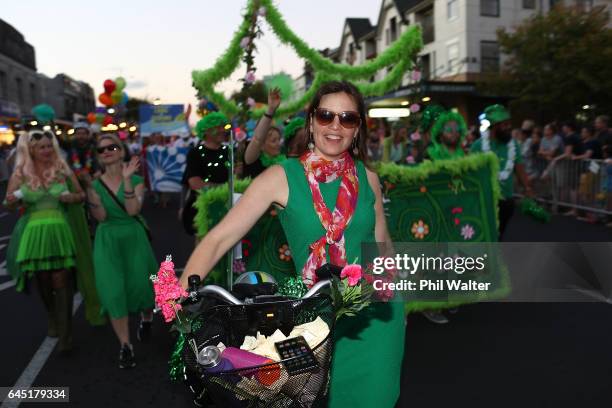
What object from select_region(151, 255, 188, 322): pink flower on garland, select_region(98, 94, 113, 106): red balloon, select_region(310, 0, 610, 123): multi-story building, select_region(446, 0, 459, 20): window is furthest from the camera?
select_region(446, 0, 459, 20): window

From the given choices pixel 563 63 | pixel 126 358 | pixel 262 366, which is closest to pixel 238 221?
pixel 262 366

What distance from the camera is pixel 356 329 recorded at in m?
2.37

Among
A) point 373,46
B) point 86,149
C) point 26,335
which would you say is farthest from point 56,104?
point 26,335

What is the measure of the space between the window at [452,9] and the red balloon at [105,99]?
26222 millimetres

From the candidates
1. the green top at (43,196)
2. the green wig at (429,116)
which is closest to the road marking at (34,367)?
the green top at (43,196)

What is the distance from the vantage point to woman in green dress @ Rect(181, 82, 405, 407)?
231 centimetres

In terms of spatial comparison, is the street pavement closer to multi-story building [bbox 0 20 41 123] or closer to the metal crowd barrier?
the metal crowd barrier

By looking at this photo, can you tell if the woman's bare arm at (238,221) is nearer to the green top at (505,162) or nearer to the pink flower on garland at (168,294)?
the pink flower on garland at (168,294)

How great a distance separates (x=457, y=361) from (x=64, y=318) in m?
3.37

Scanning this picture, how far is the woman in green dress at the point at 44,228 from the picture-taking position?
514 cm

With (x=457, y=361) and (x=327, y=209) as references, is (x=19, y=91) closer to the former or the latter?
(x=457, y=361)

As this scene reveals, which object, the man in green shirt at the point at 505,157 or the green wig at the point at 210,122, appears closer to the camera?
the green wig at the point at 210,122

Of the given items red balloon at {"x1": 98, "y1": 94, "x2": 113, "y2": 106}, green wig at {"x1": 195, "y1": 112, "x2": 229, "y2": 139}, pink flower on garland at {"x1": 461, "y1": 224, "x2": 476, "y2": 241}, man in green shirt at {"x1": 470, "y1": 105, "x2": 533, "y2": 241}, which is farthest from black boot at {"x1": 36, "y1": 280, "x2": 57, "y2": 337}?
red balloon at {"x1": 98, "y1": 94, "x2": 113, "y2": 106}

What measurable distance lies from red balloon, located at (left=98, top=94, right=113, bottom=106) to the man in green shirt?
6669mm
